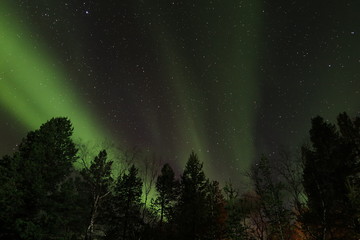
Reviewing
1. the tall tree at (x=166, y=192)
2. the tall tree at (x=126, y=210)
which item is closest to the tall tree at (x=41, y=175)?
the tall tree at (x=126, y=210)

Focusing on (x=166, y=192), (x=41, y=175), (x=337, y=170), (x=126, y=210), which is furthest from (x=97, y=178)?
(x=337, y=170)

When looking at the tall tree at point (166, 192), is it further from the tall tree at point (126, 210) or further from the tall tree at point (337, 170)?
the tall tree at point (337, 170)

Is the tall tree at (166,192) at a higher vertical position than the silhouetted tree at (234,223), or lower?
higher

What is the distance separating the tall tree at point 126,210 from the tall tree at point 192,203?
18.9ft

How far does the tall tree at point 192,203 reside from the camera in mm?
22859

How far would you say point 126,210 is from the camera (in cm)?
2869

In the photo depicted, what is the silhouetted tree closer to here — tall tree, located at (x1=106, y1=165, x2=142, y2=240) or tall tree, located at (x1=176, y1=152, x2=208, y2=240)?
tall tree, located at (x1=176, y1=152, x2=208, y2=240)

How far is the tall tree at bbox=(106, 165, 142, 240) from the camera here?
27203 millimetres

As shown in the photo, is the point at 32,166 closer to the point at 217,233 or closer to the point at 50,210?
the point at 50,210

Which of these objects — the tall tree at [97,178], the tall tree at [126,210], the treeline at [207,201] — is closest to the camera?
the treeline at [207,201]

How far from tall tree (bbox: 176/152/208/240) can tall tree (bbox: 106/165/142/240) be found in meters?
5.76

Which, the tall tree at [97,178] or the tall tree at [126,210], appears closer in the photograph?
the tall tree at [97,178]

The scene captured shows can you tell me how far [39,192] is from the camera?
15.3 meters

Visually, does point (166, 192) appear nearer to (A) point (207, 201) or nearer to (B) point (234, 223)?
(A) point (207, 201)
